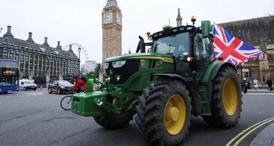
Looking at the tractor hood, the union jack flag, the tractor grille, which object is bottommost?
Result: the tractor grille

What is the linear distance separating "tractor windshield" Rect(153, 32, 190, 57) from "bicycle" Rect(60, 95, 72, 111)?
7098 mm

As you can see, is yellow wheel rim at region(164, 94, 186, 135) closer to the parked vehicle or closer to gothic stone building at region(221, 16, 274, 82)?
the parked vehicle

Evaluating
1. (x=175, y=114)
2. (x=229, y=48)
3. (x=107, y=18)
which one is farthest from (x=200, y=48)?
(x=107, y=18)

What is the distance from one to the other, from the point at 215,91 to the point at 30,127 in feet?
16.7

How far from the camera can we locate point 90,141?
684 cm

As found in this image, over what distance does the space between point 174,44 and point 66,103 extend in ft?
28.1

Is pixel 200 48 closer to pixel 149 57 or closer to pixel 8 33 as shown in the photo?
pixel 149 57

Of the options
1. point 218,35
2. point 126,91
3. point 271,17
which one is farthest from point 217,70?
point 271,17

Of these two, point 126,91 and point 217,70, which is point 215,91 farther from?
point 126,91

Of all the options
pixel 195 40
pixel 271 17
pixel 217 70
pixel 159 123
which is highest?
pixel 271 17

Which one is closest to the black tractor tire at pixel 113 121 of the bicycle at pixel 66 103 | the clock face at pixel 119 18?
the bicycle at pixel 66 103

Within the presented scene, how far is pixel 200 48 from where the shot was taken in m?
8.07

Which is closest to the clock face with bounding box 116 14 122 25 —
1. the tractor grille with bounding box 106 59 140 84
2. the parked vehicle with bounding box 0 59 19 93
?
the parked vehicle with bounding box 0 59 19 93

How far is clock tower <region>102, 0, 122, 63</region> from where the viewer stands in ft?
302
